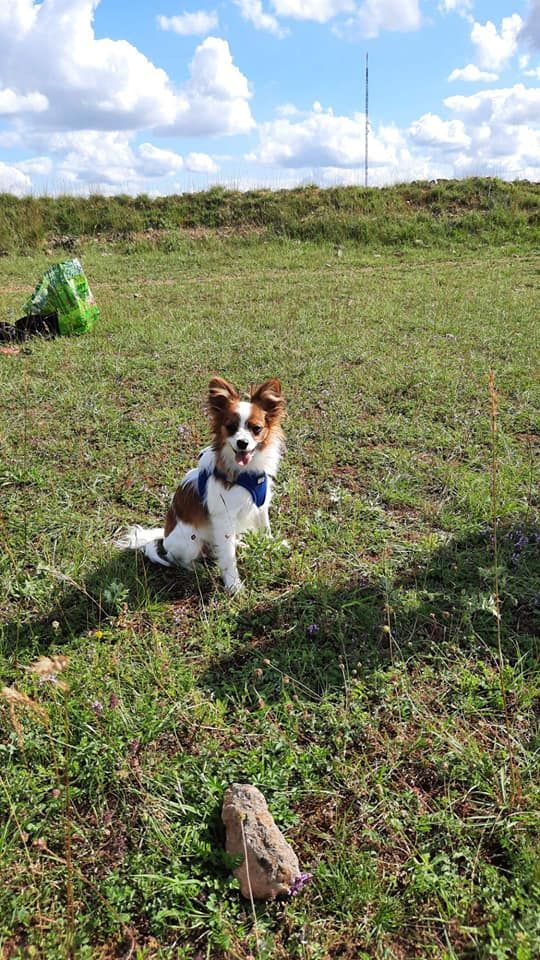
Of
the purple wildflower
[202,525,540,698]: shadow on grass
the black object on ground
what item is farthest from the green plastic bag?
the purple wildflower

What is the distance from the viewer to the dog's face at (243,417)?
335cm

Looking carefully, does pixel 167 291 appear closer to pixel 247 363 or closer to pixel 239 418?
pixel 247 363

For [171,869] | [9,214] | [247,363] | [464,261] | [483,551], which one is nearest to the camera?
[171,869]

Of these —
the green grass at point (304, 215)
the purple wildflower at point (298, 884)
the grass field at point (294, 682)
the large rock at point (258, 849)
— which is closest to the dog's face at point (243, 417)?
the grass field at point (294, 682)

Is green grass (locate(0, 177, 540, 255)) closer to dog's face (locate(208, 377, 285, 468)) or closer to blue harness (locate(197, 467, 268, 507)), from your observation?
dog's face (locate(208, 377, 285, 468))

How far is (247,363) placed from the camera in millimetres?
6953

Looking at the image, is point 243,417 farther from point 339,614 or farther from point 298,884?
point 298,884

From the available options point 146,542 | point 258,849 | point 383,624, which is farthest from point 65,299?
point 258,849

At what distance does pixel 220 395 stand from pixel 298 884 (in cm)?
239

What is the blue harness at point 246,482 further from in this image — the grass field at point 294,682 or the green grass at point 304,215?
the green grass at point 304,215

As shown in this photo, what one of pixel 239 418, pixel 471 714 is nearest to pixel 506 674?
pixel 471 714

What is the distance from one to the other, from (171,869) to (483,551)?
8.12ft

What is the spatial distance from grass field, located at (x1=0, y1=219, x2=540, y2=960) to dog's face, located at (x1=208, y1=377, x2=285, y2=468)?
577 mm

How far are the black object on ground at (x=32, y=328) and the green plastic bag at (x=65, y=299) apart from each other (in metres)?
0.09
